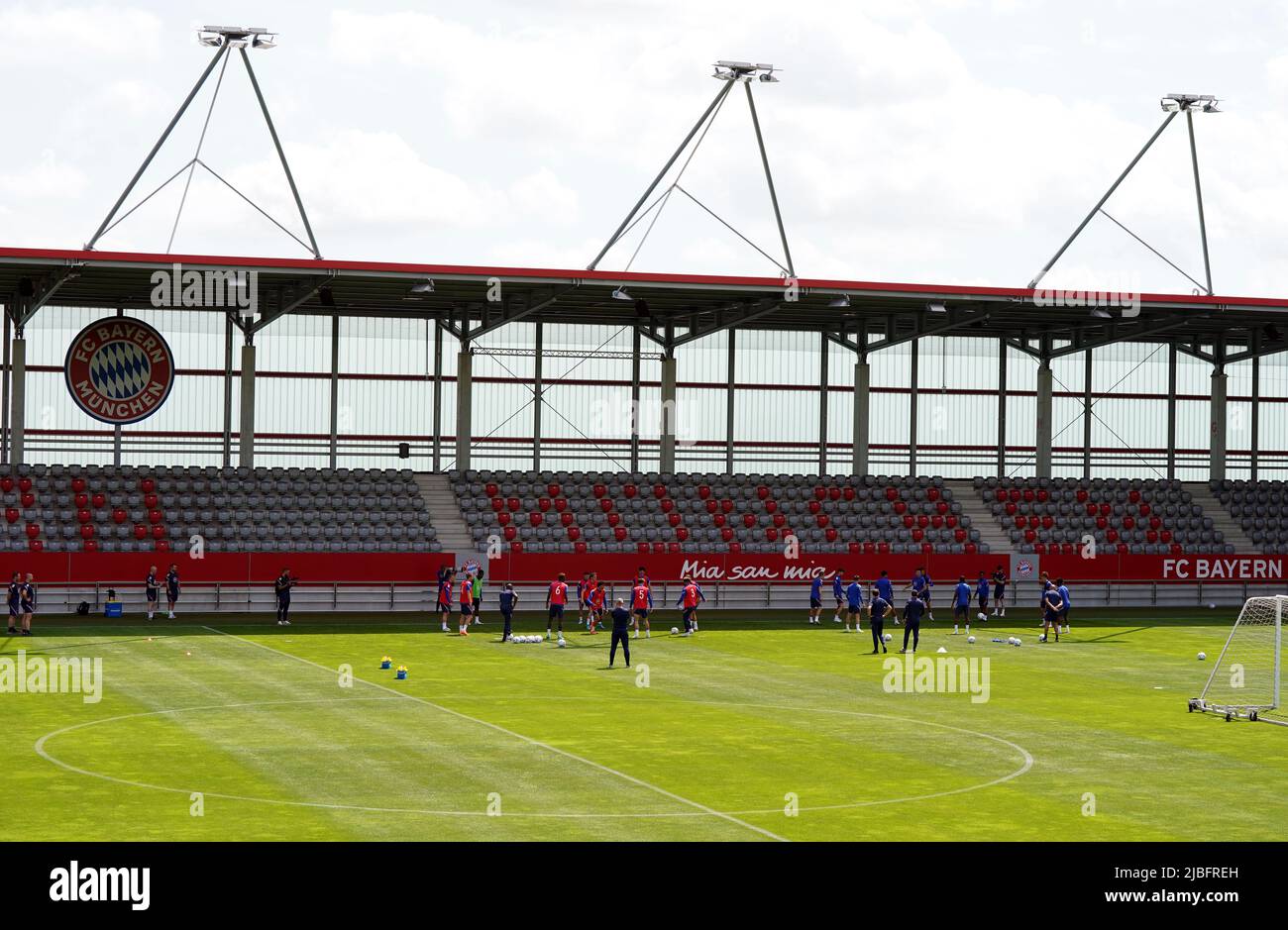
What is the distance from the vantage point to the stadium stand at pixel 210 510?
172ft

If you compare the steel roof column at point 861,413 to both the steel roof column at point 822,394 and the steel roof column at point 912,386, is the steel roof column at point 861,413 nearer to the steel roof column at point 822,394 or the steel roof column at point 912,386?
the steel roof column at point 822,394

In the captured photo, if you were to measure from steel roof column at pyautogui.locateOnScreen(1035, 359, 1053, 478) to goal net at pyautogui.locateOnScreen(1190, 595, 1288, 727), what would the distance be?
1846 cm

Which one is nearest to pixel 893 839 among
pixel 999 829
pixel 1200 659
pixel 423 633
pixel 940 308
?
pixel 999 829

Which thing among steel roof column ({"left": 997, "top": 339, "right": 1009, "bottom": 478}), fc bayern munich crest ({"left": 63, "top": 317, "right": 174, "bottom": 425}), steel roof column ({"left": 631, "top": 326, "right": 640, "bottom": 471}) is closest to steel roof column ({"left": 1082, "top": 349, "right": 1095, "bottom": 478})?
steel roof column ({"left": 997, "top": 339, "right": 1009, "bottom": 478})

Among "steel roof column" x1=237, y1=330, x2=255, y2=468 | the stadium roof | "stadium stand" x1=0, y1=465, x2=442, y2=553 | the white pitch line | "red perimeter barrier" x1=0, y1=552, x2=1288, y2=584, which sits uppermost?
the stadium roof

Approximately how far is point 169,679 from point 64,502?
22802 mm

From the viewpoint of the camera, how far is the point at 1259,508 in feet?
220

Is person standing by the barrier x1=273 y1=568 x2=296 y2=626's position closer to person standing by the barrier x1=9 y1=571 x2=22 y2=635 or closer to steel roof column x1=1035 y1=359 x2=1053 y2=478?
person standing by the barrier x1=9 y1=571 x2=22 y2=635

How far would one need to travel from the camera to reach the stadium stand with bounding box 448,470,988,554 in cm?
5769

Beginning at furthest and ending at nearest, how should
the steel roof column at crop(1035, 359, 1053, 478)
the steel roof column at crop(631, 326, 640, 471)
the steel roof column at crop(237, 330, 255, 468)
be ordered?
the steel roof column at crop(1035, 359, 1053, 478)
the steel roof column at crop(631, 326, 640, 471)
the steel roof column at crop(237, 330, 255, 468)

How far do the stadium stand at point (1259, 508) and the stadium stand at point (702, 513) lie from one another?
12.1 m

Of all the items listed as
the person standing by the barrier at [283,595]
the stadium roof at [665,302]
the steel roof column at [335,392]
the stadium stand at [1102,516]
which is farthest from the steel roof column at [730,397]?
the person standing by the barrier at [283,595]

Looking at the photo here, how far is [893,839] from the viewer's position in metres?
18.5

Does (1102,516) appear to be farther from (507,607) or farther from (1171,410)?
(507,607)
